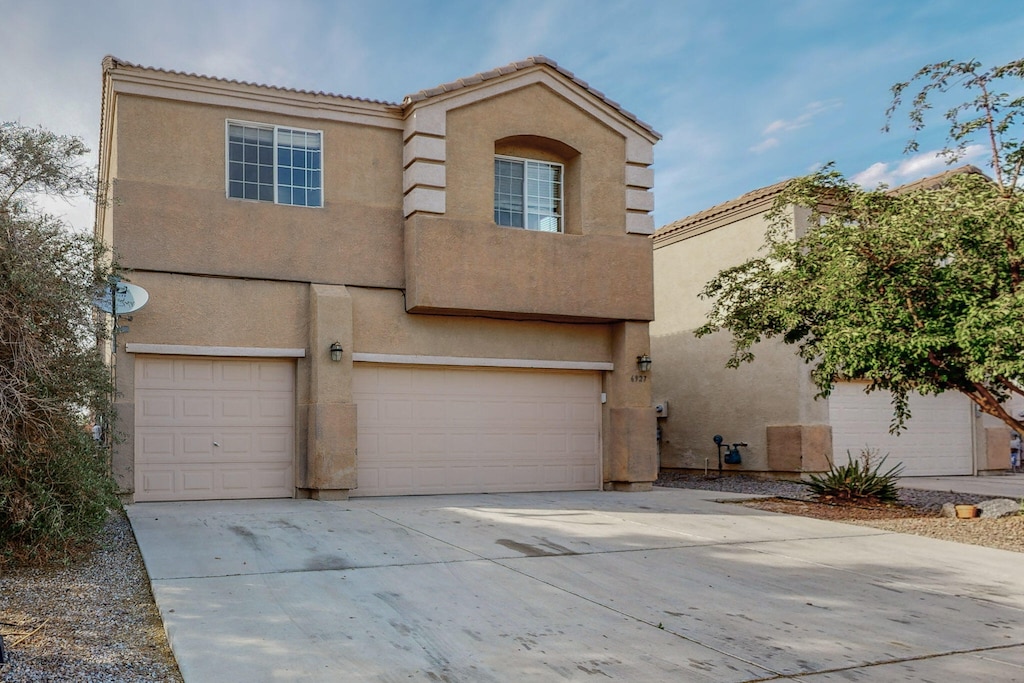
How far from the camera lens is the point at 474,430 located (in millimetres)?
14828

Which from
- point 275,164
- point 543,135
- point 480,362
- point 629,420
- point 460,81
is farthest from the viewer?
point 629,420

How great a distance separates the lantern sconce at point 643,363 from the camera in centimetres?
1543

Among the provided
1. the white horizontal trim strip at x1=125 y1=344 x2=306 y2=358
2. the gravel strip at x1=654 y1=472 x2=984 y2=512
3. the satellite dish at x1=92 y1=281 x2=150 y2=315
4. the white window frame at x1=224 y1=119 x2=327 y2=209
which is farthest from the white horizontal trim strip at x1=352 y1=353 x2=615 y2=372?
the gravel strip at x1=654 y1=472 x2=984 y2=512

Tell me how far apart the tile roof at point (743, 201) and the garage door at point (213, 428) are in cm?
917

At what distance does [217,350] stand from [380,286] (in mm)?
2637

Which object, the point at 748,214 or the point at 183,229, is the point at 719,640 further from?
the point at 748,214

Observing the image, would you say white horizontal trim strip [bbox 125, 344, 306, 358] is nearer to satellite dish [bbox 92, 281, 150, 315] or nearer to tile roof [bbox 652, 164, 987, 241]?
satellite dish [bbox 92, 281, 150, 315]

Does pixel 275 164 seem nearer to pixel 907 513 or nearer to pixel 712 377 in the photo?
pixel 712 377

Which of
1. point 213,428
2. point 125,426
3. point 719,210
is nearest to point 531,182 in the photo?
point 719,210

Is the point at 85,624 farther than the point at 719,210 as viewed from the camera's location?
No

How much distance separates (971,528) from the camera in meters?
11.7

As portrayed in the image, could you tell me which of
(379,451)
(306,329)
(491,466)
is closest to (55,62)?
(306,329)

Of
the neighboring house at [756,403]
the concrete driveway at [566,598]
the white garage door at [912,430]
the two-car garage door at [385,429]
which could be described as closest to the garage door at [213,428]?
the two-car garage door at [385,429]

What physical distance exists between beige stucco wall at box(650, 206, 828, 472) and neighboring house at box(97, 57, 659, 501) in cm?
407
